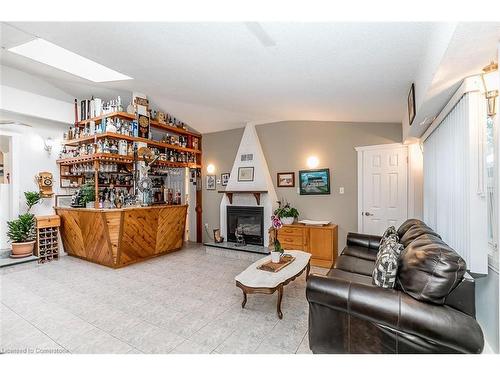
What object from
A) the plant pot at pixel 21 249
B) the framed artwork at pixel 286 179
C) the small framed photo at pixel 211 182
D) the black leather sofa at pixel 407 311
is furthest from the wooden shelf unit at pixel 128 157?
the black leather sofa at pixel 407 311

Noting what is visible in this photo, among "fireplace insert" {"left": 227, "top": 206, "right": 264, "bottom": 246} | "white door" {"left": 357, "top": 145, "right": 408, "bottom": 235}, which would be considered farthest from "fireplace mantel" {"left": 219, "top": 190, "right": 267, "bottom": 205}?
"white door" {"left": 357, "top": 145, "right": 408, "bottom": 235}

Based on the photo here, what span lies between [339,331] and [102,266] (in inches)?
161

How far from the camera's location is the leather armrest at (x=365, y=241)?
331 centimetres

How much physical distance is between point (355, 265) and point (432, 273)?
1.28 metres

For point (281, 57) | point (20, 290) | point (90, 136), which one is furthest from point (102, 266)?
point (281, 57)

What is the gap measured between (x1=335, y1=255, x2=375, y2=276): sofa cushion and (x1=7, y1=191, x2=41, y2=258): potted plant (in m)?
5.27

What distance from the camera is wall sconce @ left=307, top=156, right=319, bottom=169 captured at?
4691 millimetres

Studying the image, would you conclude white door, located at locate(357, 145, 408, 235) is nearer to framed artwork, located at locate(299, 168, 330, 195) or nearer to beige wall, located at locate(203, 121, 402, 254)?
beige wall, located at locate(203, 121, 402, 254)

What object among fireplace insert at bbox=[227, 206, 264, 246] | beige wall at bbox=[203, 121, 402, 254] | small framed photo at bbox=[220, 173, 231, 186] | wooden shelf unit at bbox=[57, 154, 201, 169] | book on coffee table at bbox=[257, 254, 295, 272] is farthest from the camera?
small framed photo at bbox=[220, 173, 231, 186]

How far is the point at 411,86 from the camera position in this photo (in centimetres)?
251

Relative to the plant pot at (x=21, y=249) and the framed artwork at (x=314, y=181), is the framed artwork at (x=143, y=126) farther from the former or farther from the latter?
the framed artwork at (x=314, y=181)

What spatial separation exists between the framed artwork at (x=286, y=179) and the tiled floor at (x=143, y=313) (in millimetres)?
1805

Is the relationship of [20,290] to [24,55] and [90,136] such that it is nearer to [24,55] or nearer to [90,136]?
[90,136]

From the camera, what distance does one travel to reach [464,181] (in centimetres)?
195
